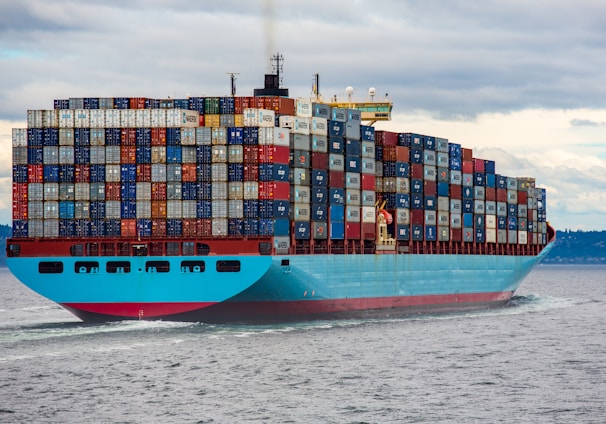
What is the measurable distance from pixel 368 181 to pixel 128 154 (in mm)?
19770

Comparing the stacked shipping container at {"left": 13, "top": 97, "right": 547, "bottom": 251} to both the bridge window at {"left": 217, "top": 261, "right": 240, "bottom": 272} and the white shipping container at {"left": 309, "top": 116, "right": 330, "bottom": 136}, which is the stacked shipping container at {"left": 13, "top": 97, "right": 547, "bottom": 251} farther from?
the bridge window at {"left": 217, "top": 261, "right": 240, "bottom": 272}

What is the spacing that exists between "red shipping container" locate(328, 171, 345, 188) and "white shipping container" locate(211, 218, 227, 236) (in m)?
10.8

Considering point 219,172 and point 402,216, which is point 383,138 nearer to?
point 402,216

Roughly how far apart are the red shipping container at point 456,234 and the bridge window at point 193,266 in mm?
31588

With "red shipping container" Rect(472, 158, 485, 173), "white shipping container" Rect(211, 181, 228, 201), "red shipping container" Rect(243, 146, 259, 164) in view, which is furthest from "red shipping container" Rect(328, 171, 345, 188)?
"red shipping container" Rect(472, 158, 485, 173)

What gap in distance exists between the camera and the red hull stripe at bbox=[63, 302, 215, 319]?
71375 millimetres

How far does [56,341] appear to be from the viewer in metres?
64.2

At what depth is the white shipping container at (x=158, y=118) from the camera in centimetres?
7375

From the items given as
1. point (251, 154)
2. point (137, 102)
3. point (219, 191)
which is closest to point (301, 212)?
point (251, 154)

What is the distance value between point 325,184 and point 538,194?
138 feet

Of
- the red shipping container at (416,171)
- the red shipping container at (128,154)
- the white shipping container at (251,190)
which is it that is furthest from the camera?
the red shipping container at (416,171)

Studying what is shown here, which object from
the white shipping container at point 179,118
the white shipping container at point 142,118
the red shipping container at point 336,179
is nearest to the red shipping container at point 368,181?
the red shipping container at point 336,179

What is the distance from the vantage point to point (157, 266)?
71625mm

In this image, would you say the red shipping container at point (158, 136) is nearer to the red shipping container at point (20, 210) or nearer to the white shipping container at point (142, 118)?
the white shipping container at point (142, 118)
